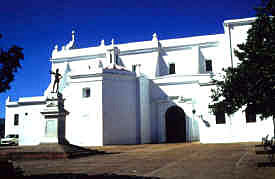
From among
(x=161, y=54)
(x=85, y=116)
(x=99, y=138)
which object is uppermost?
(x=161, y=54)

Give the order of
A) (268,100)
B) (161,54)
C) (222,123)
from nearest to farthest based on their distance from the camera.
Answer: (268,100)
(222,123)
(161,54)

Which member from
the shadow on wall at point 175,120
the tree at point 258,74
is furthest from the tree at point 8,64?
the shadow on wall at point 175,120

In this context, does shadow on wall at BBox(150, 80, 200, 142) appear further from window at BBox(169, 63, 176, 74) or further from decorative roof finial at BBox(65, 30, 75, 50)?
decorative roof finial at BBox(65, 30, 75, 50)

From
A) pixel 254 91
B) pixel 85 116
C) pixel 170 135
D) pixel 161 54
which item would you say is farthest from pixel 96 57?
pixel 254 91

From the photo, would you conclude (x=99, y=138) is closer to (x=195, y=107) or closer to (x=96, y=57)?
(x=195, y=107)

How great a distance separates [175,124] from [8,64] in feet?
90.0

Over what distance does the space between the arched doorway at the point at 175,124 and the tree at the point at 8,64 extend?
26964mm

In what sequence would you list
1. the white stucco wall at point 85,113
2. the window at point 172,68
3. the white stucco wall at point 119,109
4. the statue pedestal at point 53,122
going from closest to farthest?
the statue pedestal at point 53,122, the white stucco wall at point 85,113, the white stucco wall at point 119,109, the window at point 172,68

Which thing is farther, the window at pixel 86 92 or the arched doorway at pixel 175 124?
the arched doorway at pixel 175 124

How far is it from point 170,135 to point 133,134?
394cm

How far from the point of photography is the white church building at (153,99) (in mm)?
26256

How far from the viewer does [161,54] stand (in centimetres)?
3619

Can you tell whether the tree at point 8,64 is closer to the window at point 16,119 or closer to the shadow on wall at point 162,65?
the shadow on wall at point 162,65

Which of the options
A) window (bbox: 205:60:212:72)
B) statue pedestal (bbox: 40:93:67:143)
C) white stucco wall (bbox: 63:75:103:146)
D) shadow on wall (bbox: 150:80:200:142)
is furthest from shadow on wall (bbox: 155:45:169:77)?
statue pedestal (bbox: 40:93:67:143)
